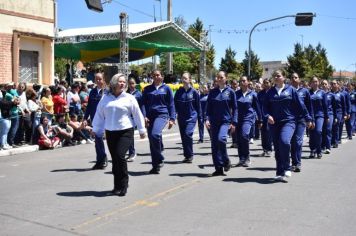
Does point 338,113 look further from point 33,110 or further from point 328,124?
point 33,110

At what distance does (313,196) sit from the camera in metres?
8.04

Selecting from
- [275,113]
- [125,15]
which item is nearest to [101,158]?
[275,113]

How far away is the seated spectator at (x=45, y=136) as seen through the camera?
14.8 m

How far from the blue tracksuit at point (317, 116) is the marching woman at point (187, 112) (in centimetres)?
294

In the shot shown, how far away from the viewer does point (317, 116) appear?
13.0 meters

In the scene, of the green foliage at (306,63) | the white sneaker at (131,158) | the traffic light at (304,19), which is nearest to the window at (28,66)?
the white sneaker at (131,158)

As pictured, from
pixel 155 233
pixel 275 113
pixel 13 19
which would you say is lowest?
pixel 155 233

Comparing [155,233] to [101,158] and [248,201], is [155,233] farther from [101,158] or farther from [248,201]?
[101,158]

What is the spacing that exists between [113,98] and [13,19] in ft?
43.6

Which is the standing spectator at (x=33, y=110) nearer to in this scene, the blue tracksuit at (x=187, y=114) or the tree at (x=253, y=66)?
the blue tracksuit at (x=187, y=114)

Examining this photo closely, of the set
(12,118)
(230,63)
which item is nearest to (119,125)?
(12,118)

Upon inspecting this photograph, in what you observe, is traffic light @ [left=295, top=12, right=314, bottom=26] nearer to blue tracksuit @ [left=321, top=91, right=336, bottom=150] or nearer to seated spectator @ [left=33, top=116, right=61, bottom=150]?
blue tracksuit @ [left=321, top=91, right=336, bottom=150]

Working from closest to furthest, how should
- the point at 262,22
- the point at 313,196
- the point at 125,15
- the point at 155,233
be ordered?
the point at 155,233 → the point at 313,196 → the point at 125,15 → the point at 262,22

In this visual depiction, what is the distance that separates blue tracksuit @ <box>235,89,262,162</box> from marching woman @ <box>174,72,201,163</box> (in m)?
1.04
